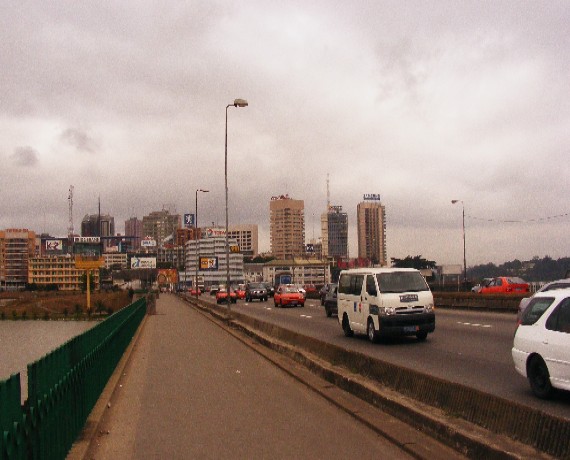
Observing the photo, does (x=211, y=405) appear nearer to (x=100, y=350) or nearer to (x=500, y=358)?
(x=100, y=350)

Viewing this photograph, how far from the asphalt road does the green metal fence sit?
518 mm

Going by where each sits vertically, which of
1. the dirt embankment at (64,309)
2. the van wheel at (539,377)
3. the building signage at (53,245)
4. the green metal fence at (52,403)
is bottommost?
the dirt embankment at (64,309)

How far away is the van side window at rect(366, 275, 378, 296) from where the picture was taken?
19620 millimetres

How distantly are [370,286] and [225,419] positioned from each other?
36.3 feet

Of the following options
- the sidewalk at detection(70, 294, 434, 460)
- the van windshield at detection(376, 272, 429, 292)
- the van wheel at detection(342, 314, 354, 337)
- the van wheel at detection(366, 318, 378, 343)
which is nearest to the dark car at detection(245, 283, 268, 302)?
the van wheel at detection(342, 314, 354, 337)

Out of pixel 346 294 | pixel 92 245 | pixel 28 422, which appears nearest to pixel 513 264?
pixel 92 245

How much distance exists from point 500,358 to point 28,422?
11758 mm

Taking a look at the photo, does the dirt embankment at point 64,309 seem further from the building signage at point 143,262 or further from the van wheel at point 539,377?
→ the van wheel at point 539,377

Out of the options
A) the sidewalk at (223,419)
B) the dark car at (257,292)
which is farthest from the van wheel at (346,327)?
the dark car at (257,292)

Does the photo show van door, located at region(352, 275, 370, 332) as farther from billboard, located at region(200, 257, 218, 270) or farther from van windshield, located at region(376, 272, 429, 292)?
billboard, located at region(200, 257, 218, 270)

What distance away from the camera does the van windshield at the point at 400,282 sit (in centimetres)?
1950

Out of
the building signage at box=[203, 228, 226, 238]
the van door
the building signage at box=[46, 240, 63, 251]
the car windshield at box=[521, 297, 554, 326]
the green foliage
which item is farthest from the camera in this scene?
the building signage at box=[46, 240, 63, 251]

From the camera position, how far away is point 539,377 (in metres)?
10.0

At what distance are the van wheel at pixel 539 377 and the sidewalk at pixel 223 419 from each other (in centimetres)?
298
